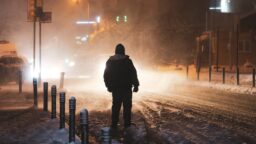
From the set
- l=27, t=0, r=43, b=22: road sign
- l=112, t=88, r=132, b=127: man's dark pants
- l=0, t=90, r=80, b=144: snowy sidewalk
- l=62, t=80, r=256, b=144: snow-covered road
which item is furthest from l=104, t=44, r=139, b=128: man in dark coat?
l=27, t=0, r=43, b=22: road sign

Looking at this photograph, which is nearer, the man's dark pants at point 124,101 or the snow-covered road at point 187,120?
the snow-covered road at point 187,120

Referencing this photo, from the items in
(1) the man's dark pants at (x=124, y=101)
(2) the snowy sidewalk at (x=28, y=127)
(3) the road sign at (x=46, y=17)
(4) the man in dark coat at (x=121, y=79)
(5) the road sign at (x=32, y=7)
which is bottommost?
(2) the snowy sidewalk at (x=28, y=127)

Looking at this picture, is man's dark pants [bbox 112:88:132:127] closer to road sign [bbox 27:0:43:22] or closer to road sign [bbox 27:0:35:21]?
road sign [bbox 27:0:43:22]

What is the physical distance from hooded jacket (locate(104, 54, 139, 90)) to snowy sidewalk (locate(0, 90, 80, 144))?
148 centimetres

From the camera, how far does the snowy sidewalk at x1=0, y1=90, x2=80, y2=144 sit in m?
9.91

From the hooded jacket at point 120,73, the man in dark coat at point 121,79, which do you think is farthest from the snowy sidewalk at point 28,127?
the hooded jacket at point 120,73

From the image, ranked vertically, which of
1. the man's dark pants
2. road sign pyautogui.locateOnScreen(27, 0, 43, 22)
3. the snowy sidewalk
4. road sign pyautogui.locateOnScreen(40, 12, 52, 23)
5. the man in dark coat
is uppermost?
road sign pyautogui.locateOnScreen(27, 0, 43, 22)

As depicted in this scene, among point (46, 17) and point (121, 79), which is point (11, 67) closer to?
point (46, 17)

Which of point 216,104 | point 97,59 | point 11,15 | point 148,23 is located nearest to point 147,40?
point 148,23

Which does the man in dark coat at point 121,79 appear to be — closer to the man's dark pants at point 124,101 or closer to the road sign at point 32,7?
the man's dark pants at point 124,101

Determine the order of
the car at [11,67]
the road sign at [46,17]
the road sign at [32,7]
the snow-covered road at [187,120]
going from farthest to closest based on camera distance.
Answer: the car at [11,67] < the road sign at [46,17] < the road sign at [32,7] < the snow-covered road at [187,120]

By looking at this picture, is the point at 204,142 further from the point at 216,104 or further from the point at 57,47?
the point at 57,47

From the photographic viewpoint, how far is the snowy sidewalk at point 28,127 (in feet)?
32.5

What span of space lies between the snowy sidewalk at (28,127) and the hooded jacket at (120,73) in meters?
1.48
